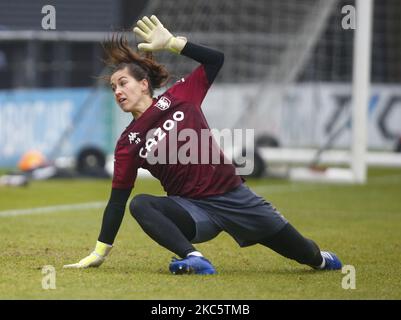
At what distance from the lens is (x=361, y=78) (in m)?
17.2

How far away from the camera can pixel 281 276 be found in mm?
7516

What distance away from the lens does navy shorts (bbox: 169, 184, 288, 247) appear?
292 inches

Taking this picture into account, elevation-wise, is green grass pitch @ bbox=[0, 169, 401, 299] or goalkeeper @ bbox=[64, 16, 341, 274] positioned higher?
goalkeeper @ bbox=[64, 16, 341, 274]

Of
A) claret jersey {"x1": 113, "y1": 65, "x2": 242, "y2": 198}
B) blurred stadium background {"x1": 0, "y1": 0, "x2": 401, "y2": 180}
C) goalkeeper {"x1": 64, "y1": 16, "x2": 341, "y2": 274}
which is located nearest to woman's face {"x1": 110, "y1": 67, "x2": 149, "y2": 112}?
goalkeeper {"x1": 64, "y1": 16, "x2": 341, "y2": 274}

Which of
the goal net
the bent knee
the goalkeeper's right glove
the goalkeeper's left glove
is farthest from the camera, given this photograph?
the goal net

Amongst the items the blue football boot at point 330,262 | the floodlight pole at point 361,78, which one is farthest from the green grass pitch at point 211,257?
the floodlight pole at point 361,78

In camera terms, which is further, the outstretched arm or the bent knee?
the bent knee

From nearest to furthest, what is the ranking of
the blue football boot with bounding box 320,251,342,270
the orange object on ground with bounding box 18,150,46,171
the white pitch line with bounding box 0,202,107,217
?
the blue football boot with bounding box 320,251,342,270, the white pitch line with bounding box 0,202,107,217, the orange object on ground with bounding box 18,150,46,171

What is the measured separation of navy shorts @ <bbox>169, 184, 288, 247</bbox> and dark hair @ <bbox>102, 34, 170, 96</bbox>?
0.83 metres

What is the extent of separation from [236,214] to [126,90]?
3.65ft

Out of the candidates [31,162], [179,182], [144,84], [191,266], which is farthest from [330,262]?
[31,162]

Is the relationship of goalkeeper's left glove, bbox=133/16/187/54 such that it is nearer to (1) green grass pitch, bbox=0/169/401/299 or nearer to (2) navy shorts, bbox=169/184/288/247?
(2) navy shorts, bbox=169/184/288/247

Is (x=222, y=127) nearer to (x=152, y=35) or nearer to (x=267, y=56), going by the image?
(x=267, y=56)
